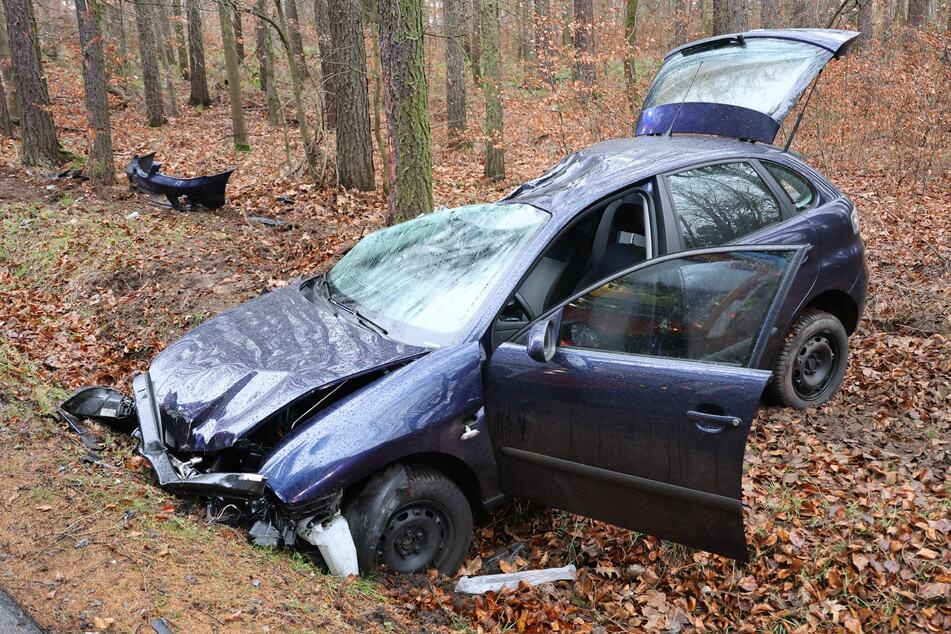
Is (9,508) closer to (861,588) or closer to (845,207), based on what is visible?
(861,588)

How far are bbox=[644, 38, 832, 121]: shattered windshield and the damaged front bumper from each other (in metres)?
4.43

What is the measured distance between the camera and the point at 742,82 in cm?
559

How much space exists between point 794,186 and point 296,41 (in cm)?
1428

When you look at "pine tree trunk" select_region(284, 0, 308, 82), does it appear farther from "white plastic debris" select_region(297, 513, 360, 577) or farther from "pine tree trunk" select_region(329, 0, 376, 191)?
"white plastic debris" select_region(297, 513, 360, 577)

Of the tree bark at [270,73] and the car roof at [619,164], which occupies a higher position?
the tree bark at [270,73]

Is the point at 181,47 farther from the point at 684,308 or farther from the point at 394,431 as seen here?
the point at 684,308

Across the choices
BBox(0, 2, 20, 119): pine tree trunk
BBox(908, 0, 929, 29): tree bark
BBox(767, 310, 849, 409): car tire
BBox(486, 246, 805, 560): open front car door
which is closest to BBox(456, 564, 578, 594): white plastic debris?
BBox(486, 246, 805, 560): open front car door

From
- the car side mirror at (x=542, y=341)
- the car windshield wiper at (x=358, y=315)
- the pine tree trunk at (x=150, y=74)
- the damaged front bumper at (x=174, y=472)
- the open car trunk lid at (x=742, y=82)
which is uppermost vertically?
the pine tree trunk at (x=150, y=74)

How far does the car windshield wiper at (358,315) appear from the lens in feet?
13.5

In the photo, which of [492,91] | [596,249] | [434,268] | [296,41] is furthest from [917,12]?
[434,268]

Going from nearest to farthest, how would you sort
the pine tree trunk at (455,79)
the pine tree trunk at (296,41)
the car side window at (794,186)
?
1. the car side window at (794,186)
2. the pine tree trunk at (296,41)
3. the pine tree trunk at (455,79)

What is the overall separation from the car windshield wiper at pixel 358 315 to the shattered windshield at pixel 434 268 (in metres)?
0.02

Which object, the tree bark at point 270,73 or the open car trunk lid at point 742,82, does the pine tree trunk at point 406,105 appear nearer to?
the open car trunk lid at point 742,82

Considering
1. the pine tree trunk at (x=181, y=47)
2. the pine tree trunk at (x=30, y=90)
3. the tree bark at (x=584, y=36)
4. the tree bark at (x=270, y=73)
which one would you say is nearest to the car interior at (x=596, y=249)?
the tree bark at (x=270, y=73)
